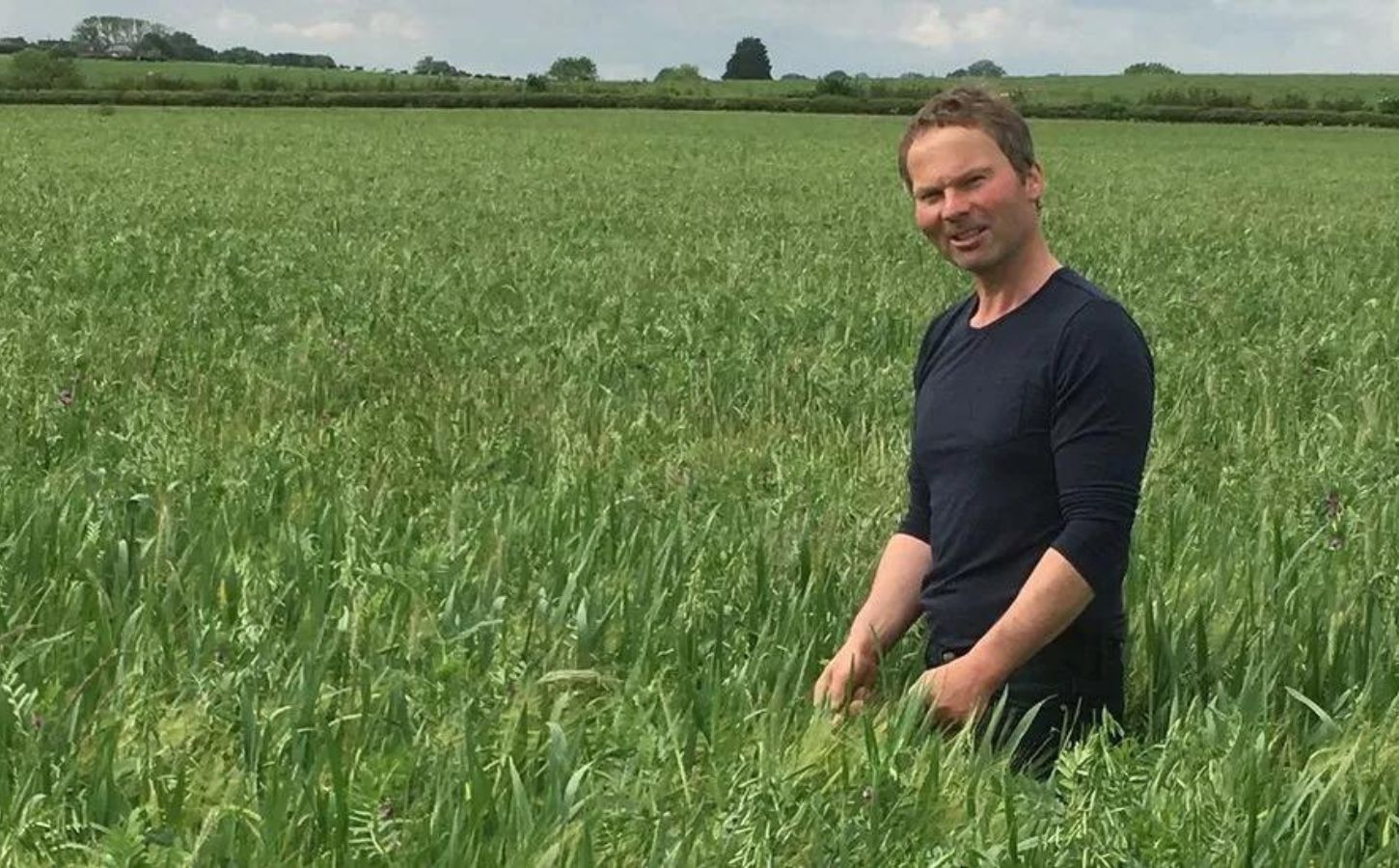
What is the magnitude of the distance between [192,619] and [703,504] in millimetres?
1832

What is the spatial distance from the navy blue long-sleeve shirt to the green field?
57.9 m

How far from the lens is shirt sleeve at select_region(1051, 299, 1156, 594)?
2652 millimetres

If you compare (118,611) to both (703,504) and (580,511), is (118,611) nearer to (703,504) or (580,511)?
(580,511)

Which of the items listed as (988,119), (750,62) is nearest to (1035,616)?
(988,119)

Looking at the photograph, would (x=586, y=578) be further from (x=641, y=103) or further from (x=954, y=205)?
(x=641, y=103)

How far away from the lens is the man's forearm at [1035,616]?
2674 millimetres

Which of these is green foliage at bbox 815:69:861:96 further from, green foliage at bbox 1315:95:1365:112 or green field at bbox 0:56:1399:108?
green foliage at bbox 1315:95:1365:112

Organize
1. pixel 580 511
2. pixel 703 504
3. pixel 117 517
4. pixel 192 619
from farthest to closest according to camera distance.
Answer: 1. pixel 703 504
2. pixel 580 511
3. pixel 117 517
4. pixel 192 619

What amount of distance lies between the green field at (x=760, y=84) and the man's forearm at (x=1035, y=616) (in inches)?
2294

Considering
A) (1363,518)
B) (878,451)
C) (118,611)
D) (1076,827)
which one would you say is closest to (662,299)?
(878,451)

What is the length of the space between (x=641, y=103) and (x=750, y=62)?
65.1 m

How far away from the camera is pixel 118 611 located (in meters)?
2.80

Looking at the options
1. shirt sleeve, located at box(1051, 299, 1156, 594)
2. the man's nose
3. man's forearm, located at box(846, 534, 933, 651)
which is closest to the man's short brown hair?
the man's nose

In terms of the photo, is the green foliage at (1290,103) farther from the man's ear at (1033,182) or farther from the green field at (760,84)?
Result: the man's ear at (1033,182)
